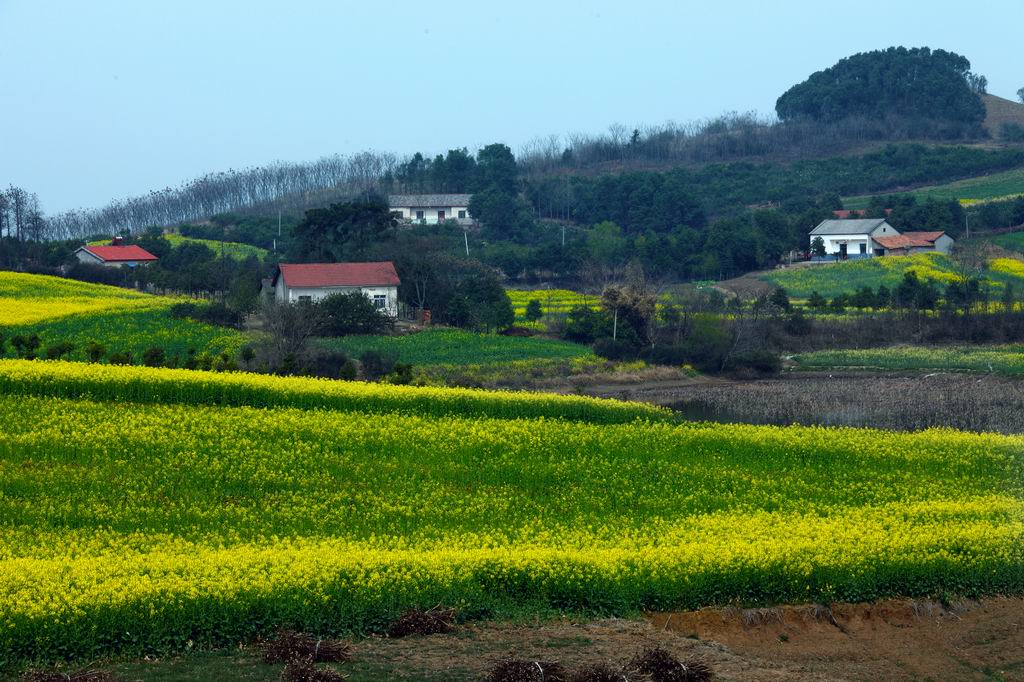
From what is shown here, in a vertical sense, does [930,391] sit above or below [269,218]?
below

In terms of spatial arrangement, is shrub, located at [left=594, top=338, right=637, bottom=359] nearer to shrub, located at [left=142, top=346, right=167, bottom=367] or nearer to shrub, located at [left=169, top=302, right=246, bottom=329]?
shrub, located at [left=169, top=302, right=246, bottom=329]

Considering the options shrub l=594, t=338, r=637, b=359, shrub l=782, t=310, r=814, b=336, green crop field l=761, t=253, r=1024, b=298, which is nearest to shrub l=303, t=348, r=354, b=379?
shrub l=594, t=338, r=637, b=359

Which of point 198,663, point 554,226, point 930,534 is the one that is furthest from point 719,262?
point 198,663

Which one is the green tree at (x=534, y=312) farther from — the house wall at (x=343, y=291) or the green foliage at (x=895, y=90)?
the green foliage at (x=895, y=90)

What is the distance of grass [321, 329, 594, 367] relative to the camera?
5206 centimetres

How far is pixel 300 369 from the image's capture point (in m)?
41.6

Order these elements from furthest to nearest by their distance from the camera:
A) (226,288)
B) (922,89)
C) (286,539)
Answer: (922,89), (226,288), (286,539)

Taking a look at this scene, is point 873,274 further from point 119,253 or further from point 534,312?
point 119,253

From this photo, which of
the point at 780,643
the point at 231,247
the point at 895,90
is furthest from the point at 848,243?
the point at 780,643

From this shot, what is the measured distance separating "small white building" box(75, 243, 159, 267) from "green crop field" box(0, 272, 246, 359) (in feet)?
61.4

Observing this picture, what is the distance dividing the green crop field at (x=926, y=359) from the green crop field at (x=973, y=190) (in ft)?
160

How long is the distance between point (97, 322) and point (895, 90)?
110 metres

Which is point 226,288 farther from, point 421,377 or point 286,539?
point 286,539

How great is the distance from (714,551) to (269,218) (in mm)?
97830
